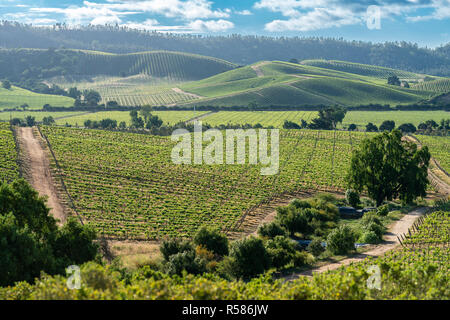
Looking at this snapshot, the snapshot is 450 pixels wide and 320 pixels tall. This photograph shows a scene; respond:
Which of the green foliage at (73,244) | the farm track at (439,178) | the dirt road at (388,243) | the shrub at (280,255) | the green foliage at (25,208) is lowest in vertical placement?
the farm track at (439,178)

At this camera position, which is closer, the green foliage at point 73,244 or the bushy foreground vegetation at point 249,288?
the bushy foreground vegetation at point 249,288

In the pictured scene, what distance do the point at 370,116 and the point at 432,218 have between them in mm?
127852

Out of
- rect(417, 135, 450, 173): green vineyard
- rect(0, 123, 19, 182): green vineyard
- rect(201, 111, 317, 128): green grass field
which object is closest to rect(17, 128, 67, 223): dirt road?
rect(0, 123, 19, 182): green vineyard

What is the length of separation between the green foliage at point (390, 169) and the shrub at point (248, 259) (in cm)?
2598

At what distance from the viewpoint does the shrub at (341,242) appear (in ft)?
115

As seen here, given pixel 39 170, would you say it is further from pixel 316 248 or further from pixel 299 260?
pixel 299 260

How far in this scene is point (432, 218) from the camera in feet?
146

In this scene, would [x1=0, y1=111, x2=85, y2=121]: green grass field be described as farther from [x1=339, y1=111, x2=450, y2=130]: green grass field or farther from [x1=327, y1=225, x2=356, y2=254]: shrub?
[x1=327, y1=225, x2=356, y2=254]: shrub

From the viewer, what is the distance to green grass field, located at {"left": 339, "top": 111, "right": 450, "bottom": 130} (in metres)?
152

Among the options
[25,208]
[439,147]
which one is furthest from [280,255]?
[439,147]

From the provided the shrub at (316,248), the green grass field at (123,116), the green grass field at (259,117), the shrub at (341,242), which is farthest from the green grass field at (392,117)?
the shrub at (341,242)

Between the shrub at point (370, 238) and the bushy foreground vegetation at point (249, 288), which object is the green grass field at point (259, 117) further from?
the bushy foreground vegetation at point (249, 288)
